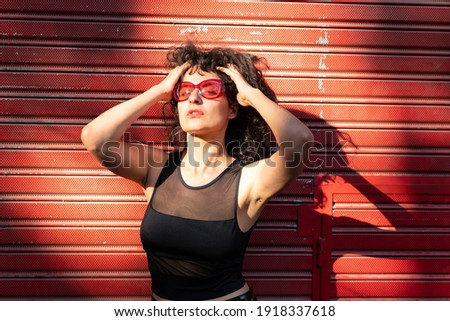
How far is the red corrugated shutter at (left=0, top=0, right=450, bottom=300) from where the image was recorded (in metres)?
3.58

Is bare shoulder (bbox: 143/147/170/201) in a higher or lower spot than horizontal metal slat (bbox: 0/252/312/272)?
higher

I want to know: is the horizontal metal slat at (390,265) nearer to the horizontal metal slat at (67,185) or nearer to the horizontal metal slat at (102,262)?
the horizontal metal slat at (102,262)

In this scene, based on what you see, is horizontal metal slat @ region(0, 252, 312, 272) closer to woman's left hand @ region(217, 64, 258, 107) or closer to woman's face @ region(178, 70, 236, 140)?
woman's face @ region(178, 70, 236, 140)

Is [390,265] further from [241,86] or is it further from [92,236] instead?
[92,236]

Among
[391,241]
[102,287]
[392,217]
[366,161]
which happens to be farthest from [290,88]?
[102,287]

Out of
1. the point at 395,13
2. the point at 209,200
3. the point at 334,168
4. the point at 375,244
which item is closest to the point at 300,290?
the point at 375,244

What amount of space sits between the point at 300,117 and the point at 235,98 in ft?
3.12

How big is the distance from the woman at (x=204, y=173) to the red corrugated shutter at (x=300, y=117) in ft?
2.72

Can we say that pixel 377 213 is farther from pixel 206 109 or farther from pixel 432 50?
pixel 206 109

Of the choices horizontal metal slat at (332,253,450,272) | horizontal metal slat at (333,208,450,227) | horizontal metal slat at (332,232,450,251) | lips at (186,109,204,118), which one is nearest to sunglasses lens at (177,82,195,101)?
lips at (186,109,204,118)

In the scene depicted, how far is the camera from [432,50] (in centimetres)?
366

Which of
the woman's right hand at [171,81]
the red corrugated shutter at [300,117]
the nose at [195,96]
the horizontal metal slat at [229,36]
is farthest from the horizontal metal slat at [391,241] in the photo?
the woman's right hand at [171,81]
